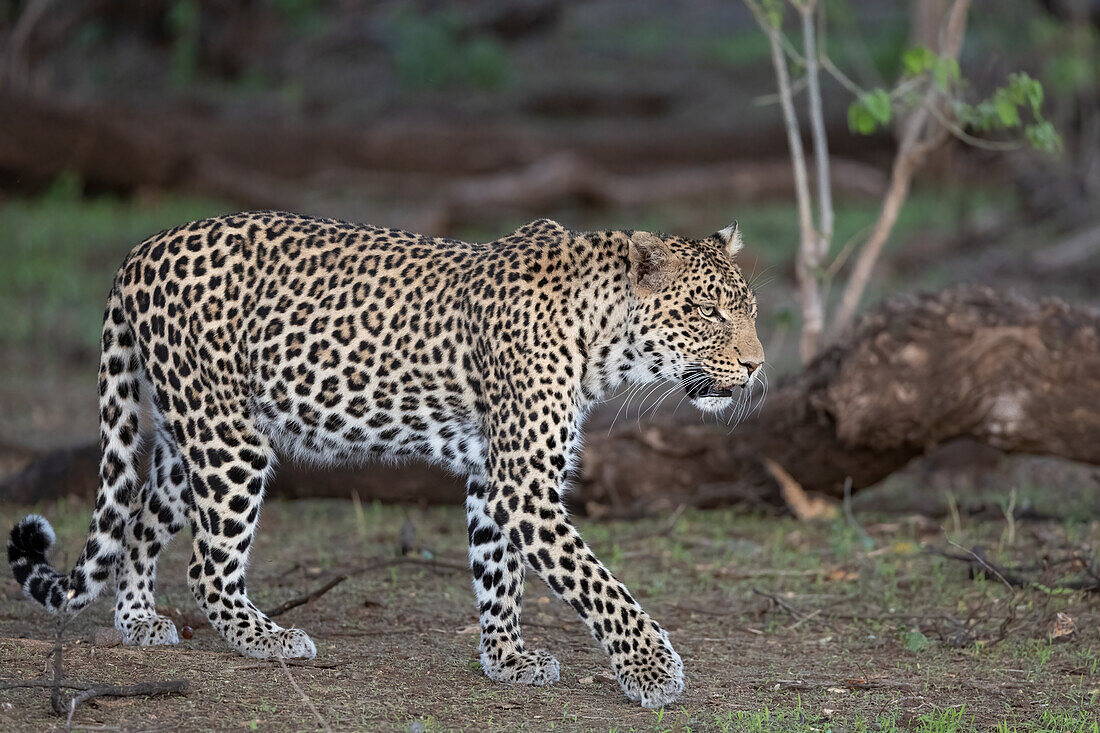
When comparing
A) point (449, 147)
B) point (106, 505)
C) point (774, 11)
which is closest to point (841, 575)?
point (774, 11)

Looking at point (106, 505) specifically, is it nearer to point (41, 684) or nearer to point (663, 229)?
point (41, 684)

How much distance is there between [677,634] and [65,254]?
38.5ft

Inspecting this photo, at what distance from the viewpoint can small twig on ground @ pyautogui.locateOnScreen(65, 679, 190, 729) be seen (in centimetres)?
512

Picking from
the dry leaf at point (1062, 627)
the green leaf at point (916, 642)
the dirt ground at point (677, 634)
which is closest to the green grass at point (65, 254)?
the dirt ground at point (677, 634)

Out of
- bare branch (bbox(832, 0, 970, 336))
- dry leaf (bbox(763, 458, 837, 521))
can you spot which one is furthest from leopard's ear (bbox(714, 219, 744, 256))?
bare branch (bbox(832, 0, 970, 336))

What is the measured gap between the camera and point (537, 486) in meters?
5.78

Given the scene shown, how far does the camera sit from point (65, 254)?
16.4 metres

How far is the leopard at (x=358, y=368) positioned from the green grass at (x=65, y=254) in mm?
7541

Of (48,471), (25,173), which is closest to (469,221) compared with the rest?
(25,173)

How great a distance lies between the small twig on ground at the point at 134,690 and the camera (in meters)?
5.12

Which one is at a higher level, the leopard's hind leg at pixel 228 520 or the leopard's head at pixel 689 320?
the leopard's head at pixel 689 320

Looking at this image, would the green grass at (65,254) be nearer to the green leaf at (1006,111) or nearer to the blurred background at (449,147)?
Result: the blurred background at (449,147)

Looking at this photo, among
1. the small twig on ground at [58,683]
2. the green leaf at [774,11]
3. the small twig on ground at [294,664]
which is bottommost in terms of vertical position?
the small twig on ground at [294,664]

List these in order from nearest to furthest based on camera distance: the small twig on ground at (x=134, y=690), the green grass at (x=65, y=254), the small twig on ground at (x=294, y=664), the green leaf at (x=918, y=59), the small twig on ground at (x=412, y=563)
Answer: the small twig on ground at (x=134, y=690) < the small twig on ground at (x=294, y=664) < the small twig on ground at (x=412, y=563) < the green leaf at (x=918, y=59) < the green grass at (x=65, y=254)
